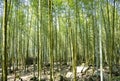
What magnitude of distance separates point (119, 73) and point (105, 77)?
197cm

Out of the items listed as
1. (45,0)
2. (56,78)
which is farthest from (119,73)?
(45,0)

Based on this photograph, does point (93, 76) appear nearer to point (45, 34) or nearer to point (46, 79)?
point (46, 79)

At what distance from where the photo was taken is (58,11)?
15.8 metres

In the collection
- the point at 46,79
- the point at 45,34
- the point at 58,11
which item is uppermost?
the point at 58,11

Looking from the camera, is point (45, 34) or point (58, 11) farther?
point (45, 34)

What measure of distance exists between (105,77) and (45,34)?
899 cm

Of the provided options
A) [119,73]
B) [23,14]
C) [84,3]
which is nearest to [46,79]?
[119,73]

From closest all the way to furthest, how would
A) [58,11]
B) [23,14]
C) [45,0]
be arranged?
[45,0]
[58,11]
[23,14]

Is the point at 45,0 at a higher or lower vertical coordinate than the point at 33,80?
higher

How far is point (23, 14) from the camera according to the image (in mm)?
17578

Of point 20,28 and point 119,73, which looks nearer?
point 119,73

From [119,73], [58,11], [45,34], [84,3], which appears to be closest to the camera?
[119,73]

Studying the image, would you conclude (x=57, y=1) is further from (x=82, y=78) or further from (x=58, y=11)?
(x=82, y=78)

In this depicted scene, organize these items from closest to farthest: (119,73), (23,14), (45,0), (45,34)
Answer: (45,0) < (119,73) < (23,14) < (45,34)
